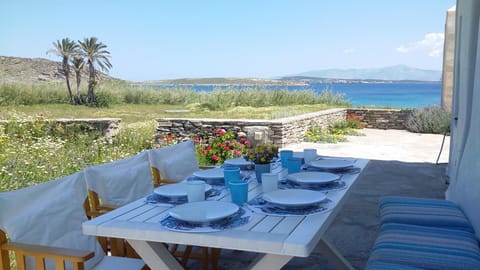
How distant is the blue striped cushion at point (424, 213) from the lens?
2559 millimetres

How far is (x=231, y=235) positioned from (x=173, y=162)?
1.63m

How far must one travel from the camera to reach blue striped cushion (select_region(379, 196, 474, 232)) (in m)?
2.56

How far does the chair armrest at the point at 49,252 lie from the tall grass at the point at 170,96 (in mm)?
10874

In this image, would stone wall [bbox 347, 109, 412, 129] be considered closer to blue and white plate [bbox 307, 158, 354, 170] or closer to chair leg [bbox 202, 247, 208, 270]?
blue and white plate [bbox 307, 158, 354, 170]

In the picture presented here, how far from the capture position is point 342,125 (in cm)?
1066

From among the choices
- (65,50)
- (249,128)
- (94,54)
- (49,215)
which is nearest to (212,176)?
(49,215)

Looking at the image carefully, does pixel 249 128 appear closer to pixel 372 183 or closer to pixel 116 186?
pixel 372 183

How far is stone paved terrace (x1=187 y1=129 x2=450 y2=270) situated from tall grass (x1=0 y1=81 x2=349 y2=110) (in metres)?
3.49

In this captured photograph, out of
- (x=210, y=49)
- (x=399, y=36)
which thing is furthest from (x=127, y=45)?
(x=399, y=36)

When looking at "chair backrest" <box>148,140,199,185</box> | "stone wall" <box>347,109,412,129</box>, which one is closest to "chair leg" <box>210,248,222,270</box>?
"chair backrest" <box>148,140,199,185</box>

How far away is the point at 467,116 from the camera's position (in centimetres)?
420

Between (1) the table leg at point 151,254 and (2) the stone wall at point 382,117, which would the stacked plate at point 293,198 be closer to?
(1) the table leg at point 151,254

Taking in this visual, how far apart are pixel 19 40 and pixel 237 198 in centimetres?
2311

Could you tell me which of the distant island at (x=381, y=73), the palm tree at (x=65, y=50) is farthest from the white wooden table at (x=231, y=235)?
the distant island at (x=381, y=73)
